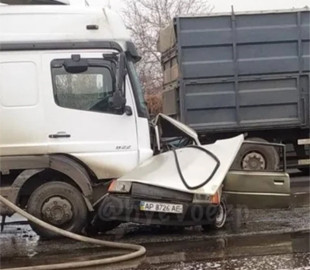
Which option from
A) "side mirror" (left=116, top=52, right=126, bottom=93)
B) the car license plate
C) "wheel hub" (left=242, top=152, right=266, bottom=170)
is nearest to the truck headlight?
the car license plate

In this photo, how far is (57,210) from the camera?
7438mm

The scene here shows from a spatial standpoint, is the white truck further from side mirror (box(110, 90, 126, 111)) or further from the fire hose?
the fire hose

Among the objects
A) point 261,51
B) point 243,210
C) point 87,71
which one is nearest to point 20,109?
point 87,71

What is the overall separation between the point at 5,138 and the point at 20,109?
390 millimetres

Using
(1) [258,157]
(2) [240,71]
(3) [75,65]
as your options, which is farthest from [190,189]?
(2) [240,71]

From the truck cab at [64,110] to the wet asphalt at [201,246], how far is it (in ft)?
1.75

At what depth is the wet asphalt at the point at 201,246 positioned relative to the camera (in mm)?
6207

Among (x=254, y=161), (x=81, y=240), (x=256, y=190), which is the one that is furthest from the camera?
(x=254, y=161)

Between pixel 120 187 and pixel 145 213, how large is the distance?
428 mm

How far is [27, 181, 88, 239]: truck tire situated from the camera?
7422mm

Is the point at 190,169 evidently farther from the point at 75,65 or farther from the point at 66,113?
the point at 75,65

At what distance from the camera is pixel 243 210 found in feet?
28.5

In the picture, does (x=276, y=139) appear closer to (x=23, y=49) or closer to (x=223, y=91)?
(x=223, y=91)

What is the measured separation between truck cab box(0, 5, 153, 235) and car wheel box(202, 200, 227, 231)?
1.18 m
